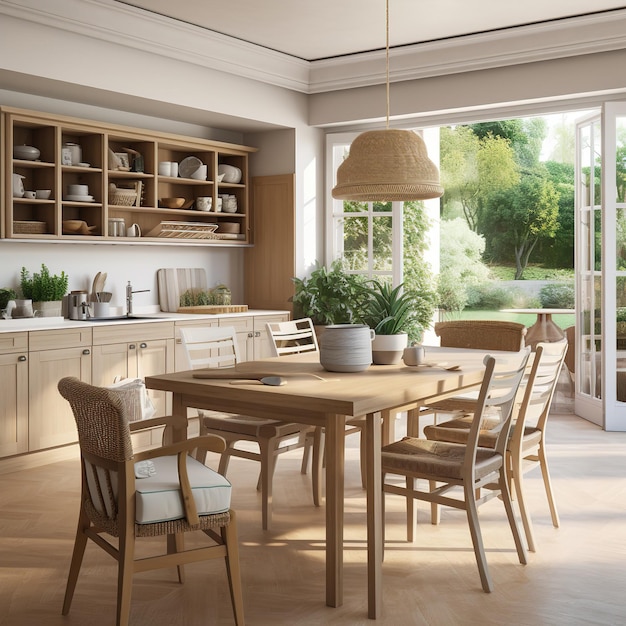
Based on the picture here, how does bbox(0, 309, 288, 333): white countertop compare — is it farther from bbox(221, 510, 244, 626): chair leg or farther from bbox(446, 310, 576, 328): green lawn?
bbox(446, 310, 576, 328): green lawn

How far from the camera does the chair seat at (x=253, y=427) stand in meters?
4.11

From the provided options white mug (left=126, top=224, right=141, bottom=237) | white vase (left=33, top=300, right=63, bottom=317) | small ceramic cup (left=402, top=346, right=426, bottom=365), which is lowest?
small ceramic cup (left=402, top=346, right=426, bottom=365)

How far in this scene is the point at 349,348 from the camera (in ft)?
12.6

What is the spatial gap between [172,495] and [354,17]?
434cm

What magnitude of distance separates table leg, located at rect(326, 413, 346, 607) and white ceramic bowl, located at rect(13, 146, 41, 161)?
3.70 m

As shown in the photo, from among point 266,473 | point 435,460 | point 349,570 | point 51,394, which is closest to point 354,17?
point 51,394

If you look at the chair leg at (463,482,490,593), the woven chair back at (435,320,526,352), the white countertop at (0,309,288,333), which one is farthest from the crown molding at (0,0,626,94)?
the chair leg at (463,482,490,593)

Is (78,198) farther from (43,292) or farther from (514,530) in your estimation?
(514,530)

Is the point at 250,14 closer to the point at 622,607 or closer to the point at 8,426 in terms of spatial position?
the point at 8,426

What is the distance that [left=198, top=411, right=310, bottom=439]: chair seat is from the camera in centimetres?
411

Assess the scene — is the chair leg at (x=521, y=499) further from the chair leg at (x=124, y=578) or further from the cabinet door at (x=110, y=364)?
the cabinet door at (x=110, y=364)

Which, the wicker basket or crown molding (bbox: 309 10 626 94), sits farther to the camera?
the wicker basket

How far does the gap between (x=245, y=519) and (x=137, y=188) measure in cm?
327

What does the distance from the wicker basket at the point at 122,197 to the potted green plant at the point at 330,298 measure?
171 centimetres
